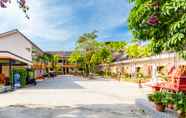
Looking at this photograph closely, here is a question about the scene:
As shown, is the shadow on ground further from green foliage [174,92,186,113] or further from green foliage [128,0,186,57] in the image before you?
green foliage [128,0,186,57]

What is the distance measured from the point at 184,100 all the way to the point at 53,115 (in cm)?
462

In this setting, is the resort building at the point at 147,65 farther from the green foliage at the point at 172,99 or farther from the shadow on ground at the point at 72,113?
the green foliage at the point at 172,99

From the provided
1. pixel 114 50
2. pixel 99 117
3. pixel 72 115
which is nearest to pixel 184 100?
pixel 99 117

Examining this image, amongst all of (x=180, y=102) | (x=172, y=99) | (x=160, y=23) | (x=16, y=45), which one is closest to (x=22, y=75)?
(x=16, y=45)

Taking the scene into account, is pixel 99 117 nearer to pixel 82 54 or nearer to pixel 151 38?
pixel 151 38

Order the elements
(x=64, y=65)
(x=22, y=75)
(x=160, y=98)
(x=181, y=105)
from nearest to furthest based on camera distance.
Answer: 1. (x=181, y=105)
2. (x=160, y=98)
3. (x=22, y=75)
4. (x=64, y=65)

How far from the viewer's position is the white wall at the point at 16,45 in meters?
44.5

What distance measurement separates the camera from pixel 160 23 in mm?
8367

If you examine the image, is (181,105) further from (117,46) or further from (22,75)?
(117,46)

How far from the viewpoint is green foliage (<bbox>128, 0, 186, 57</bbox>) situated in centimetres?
699

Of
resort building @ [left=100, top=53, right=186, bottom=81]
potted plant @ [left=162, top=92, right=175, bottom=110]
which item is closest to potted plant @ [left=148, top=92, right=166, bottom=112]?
potted plant @ [left=162, top=92, right=175, bottom=110]

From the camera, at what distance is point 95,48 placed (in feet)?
218

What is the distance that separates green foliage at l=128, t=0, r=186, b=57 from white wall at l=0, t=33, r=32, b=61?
36856 mm

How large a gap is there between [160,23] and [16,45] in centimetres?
3945
